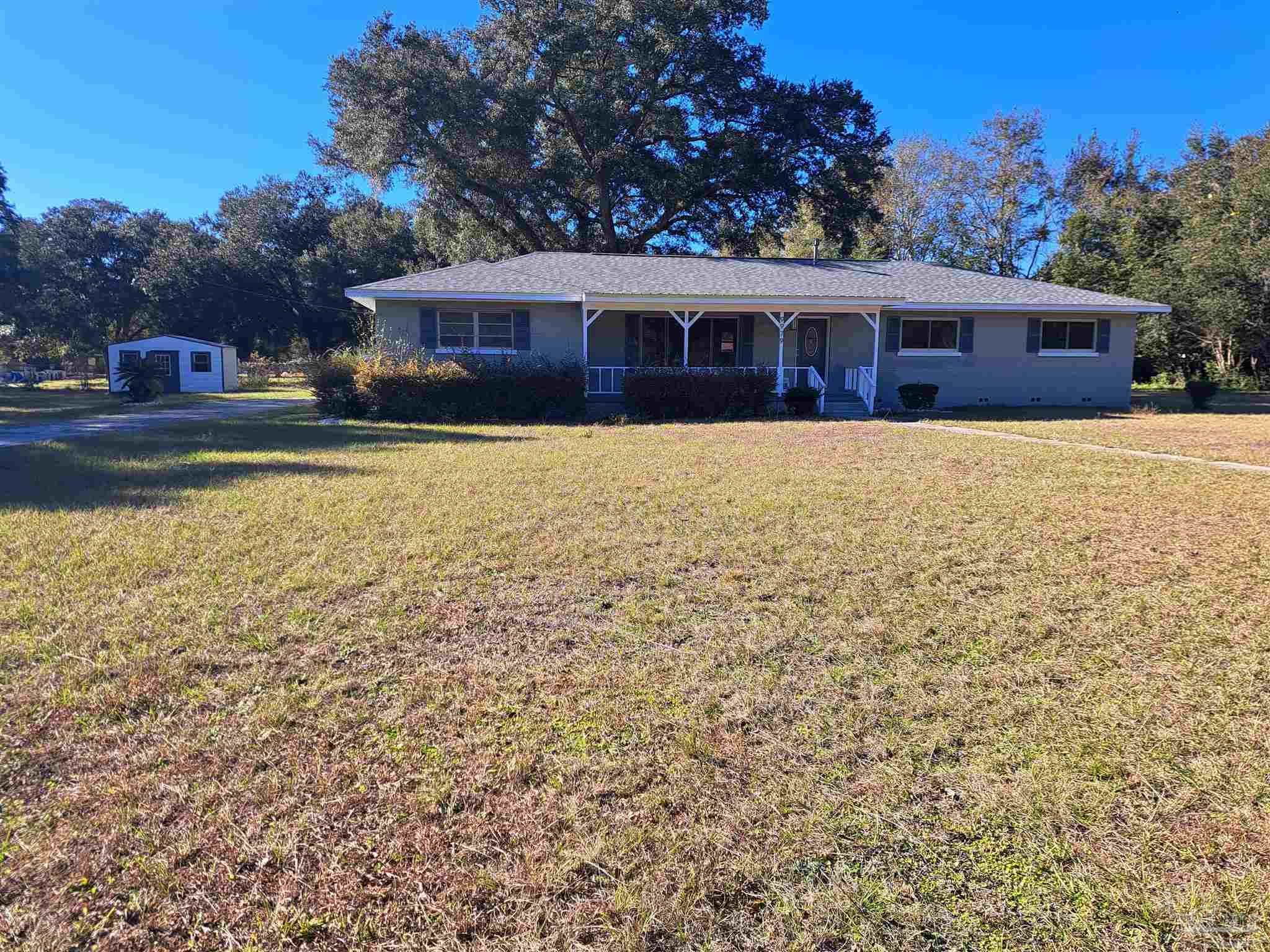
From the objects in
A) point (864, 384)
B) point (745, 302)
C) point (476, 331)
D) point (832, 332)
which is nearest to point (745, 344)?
point (832, 332)

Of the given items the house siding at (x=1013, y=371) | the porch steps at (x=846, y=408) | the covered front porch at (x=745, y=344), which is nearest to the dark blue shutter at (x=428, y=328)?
the covered front porch at (x=745, y=344)

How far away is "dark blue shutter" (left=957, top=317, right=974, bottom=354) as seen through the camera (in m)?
18.5

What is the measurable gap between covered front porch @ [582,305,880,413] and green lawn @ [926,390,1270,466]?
3.04 m

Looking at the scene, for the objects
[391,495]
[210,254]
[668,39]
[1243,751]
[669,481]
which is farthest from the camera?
[210,254]

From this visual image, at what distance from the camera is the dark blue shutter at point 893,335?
A: 1850 cm

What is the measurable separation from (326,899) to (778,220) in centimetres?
2849

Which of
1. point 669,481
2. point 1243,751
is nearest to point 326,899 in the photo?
point 1243,751

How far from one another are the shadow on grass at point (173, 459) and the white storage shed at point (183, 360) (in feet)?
68.1

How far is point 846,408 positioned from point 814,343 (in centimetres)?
252

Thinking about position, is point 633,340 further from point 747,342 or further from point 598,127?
point 598,127

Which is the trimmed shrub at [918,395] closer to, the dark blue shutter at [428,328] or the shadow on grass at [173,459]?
the shadow on grass at [173,459]

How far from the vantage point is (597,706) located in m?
3.14

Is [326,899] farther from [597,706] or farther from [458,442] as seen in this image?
[458,442]

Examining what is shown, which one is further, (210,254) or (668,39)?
(210,254)
